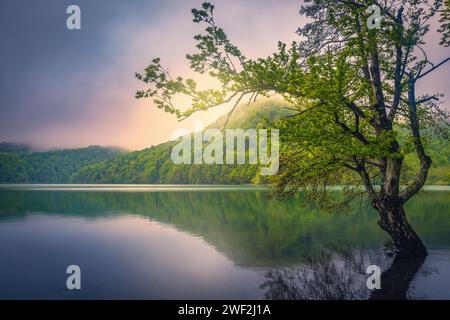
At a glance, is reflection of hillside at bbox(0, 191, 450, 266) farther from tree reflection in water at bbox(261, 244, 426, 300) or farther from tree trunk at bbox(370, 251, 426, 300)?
tree trunk at bbox(370, 251, 426, 300)

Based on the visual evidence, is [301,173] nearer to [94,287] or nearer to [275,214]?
[94,287]

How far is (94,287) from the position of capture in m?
18.5

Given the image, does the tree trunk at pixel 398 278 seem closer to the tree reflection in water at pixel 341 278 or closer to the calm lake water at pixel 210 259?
the tree reflection in water at pixel 341 278

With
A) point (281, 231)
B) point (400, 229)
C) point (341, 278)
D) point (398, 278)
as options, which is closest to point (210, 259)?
point (341, 278)

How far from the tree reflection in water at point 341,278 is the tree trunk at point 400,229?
0.88 metres

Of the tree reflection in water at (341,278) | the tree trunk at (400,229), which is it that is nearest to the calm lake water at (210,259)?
the tree reflection in water at (341,278)

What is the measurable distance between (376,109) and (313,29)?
6.49 metres

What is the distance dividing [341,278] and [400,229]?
23.3ft

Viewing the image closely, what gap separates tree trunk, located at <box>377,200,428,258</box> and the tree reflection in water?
88cm

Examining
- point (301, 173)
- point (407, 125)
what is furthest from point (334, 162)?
point (407, 125)

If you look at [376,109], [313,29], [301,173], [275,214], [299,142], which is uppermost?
[313,29]

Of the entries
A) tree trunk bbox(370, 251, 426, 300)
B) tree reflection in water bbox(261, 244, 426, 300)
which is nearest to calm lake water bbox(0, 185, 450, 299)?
tree reflection in water bbox(261, 244, 426, 300)

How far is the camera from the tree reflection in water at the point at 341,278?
55.7 ft
